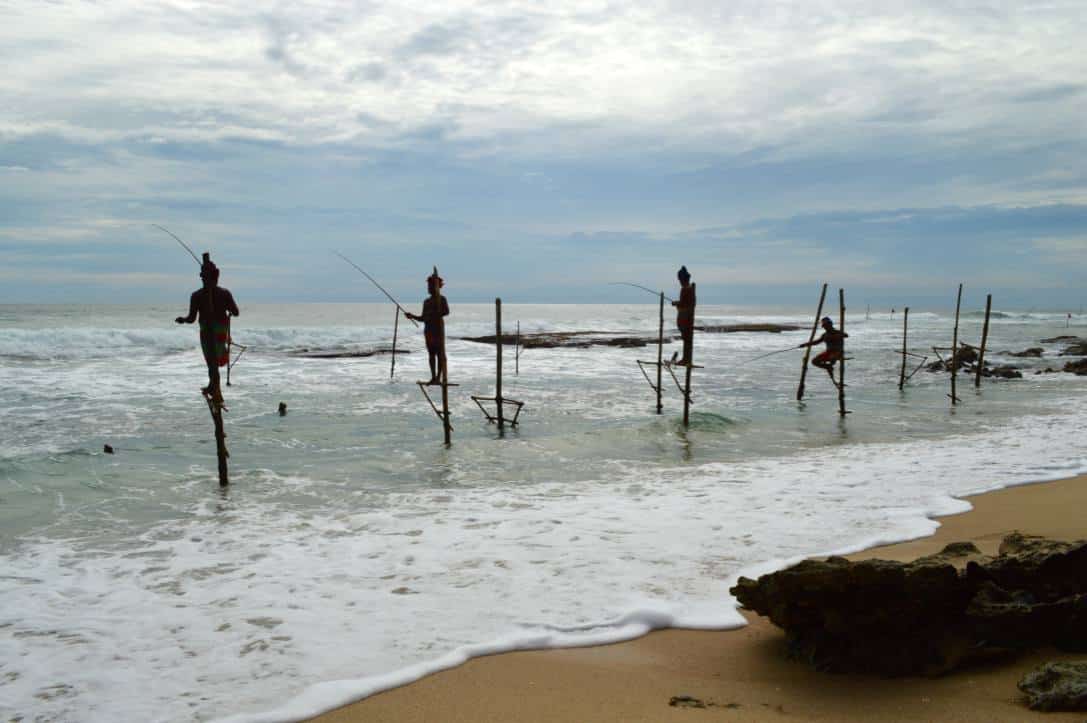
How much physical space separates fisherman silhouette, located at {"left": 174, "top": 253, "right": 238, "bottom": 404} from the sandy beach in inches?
246

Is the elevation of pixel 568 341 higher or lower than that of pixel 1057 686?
higher

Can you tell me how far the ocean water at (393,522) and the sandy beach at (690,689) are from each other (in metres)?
Answer: 0.23

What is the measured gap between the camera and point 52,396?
1902 centimetres

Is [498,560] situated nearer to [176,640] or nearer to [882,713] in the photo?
[176,640]

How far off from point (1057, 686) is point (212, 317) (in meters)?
8.88

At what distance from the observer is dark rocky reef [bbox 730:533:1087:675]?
12.6 feet

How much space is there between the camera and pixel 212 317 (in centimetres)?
935

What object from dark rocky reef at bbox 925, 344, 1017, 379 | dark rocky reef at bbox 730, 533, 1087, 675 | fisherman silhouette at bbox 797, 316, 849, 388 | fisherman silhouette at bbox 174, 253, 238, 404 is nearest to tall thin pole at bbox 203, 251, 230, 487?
fisherman silhouette at bbox 174, 253, 238, 404

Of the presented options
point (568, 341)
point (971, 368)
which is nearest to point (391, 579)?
point (971, 368)

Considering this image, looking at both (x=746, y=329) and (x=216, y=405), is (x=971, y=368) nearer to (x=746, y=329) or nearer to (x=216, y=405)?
(x=216, y=405)

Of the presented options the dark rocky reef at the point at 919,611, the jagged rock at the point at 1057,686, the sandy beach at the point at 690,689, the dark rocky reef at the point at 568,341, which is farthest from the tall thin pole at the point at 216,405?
the dark rocky reef at the point at 568,341

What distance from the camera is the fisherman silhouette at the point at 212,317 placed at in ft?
30.0

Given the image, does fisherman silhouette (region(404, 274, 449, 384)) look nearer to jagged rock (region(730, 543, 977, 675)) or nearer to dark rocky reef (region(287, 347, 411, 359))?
jagged rock (region(730, 543, 977, 675))

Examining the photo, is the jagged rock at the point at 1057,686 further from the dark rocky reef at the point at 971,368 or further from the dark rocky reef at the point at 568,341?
the dark rocky reef at the point at 568,341
